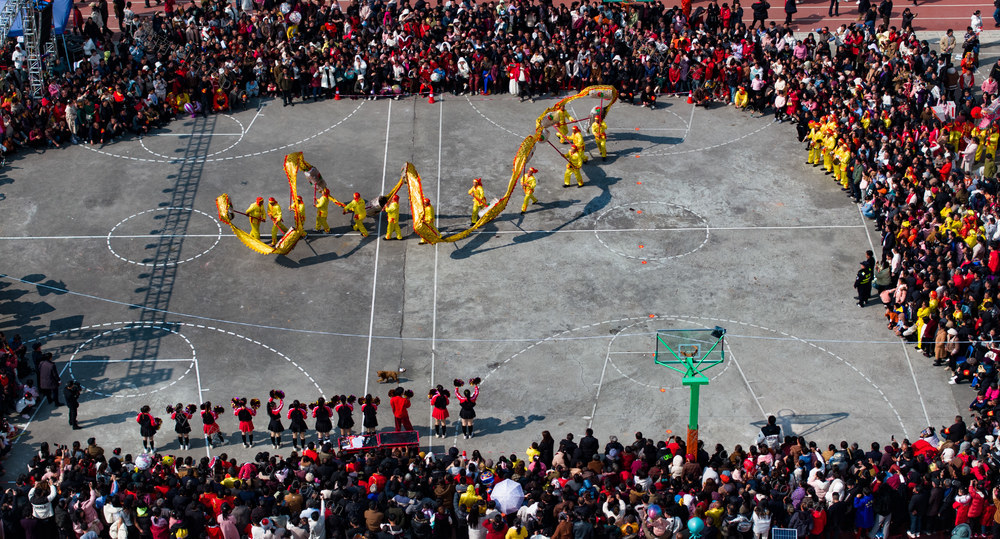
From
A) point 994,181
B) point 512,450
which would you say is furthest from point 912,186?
point 512,450

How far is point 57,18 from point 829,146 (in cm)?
2540

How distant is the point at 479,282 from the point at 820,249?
30.4 feet

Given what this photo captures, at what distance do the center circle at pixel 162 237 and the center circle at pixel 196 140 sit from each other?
3.46 m

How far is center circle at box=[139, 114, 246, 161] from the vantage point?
39062mm

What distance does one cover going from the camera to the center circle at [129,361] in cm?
2914

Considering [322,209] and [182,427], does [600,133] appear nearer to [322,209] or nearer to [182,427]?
[322,209]

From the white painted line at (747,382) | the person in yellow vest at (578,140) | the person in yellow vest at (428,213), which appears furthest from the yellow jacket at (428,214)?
the white painted line at (747,382)

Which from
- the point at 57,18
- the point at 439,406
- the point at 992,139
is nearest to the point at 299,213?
the point at 439,406

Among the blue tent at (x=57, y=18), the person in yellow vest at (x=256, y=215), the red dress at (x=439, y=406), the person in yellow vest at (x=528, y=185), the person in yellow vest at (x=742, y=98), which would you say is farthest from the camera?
the person in yellow vest at (x=742, y=98)

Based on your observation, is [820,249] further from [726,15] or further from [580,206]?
[726,15]

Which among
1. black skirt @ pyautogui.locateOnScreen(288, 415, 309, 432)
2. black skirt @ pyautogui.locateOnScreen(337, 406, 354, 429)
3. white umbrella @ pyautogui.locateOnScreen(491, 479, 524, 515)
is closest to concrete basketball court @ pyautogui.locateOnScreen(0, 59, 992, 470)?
black skirt @ pyautogui.locateOnScreen(288, 415, 309, 432)

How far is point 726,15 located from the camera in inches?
1775

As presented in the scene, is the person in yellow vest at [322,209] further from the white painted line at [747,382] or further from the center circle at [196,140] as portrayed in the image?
the white painted line at [747,382]

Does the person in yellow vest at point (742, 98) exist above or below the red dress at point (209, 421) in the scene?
above
